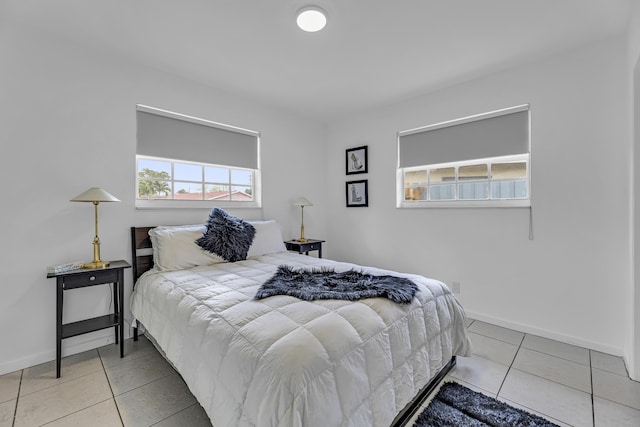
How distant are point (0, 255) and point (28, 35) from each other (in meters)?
1.65

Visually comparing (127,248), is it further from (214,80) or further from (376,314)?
(376,314)

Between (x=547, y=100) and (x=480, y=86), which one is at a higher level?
(x=480, y=86)

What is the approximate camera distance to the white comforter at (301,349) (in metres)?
1.09

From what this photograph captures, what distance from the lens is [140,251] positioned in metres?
2.69

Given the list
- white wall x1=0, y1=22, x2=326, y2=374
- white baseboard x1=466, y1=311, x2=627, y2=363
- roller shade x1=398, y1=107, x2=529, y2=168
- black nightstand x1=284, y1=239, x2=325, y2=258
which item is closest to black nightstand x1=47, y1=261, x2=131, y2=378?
white wall x1=0, y1=22, x2=326, y2=374

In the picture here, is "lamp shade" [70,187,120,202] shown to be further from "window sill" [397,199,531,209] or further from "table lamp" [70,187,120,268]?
"window sill" [397,199,531,209]

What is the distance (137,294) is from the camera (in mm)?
2428

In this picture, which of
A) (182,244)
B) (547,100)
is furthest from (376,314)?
(547,100)

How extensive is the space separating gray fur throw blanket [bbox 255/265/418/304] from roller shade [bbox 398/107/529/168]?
184 centimetres

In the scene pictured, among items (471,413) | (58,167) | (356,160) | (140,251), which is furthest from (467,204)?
(58,167)

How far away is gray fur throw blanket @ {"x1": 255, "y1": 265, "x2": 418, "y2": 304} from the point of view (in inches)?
65.1

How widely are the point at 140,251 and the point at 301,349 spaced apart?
87.7 inches

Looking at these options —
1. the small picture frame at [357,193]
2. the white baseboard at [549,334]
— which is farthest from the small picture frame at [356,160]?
the white baseboard at [549,334]

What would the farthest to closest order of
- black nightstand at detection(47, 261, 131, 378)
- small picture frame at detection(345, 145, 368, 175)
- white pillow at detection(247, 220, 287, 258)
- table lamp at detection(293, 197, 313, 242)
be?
small picture frame at detection(345, 145, 368, 175) < table lamp at detection(293, 197, 313, 242) < white pillow at detection(247, 220, 287, 258) < black nightstand at detection(47, 261, 131, 378)
